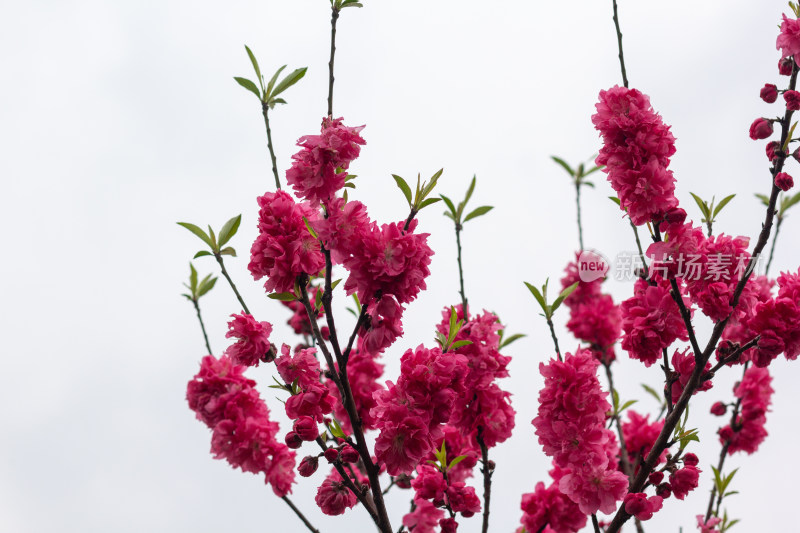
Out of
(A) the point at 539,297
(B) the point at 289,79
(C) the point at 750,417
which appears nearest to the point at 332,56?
(B) the point at 289,79

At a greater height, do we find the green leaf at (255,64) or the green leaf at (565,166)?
the green leaf at (565,166)

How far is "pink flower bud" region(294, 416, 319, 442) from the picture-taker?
1.55 meters

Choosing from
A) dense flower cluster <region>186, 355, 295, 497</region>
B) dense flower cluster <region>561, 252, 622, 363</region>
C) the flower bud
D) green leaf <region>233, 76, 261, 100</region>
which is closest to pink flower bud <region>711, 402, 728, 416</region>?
dense flower cluster <region>561, 252, 622, 363</region>

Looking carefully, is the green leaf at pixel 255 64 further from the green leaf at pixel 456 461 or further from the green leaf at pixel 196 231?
the green leaf at pixel 456 461

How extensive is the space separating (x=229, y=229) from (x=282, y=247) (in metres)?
0.38

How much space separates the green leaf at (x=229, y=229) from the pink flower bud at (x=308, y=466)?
68cm

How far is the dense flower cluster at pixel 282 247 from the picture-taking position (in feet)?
5.00

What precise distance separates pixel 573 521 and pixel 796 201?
5.82 feet

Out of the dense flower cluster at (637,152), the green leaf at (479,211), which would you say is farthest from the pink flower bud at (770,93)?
the green leaf at (479,211)

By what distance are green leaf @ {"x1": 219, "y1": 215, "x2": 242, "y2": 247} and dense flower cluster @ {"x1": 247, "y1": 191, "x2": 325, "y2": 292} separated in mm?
282

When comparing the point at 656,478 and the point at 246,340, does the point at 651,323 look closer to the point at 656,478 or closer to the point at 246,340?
the point at 656,478

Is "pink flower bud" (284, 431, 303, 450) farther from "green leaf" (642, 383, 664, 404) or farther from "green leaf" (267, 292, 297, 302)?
"green leaf" (642, 383, 664, 404)

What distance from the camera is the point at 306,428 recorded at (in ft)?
5.08

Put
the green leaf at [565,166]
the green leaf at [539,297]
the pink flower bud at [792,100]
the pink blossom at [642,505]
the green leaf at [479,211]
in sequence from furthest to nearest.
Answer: the green leaf at [565,166] → the green leaf at [479,211] → the green leaf at [539,297] → the pink flower bud at [792,100] → the pink blossom at [642,505]
